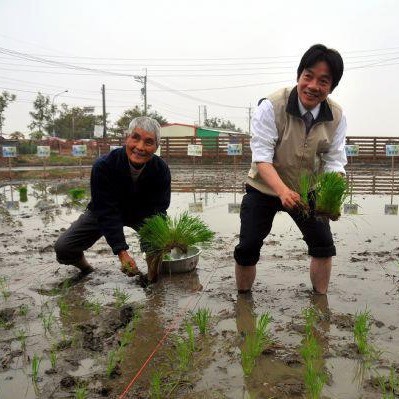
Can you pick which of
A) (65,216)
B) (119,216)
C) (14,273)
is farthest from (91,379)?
(65,216)

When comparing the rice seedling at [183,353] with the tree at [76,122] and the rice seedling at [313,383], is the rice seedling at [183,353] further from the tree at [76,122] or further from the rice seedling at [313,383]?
the tree at [76,122]

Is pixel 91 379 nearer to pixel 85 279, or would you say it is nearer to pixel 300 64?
pixel 85 279

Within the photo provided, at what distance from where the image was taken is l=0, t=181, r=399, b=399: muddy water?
214 centimetres

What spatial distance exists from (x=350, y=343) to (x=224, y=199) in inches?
289

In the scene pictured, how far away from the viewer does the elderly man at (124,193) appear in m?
3.10

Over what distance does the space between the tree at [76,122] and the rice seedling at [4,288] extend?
4784cm

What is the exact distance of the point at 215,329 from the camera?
277 cm

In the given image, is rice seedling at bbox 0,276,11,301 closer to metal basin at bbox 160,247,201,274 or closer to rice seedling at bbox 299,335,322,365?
metal basin at bbox 160,247,201,274

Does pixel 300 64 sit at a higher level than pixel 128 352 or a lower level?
higher

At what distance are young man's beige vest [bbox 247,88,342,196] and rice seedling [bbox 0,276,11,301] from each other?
2164mm

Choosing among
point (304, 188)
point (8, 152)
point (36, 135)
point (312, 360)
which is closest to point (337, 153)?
point (304, 188)

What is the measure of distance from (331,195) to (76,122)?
172 ft

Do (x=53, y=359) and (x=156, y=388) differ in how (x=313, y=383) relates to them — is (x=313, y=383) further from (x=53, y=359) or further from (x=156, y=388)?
(x=53, y=359)

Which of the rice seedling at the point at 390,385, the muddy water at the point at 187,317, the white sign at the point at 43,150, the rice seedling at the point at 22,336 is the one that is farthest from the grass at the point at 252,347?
the white sign at the point at 43,150
